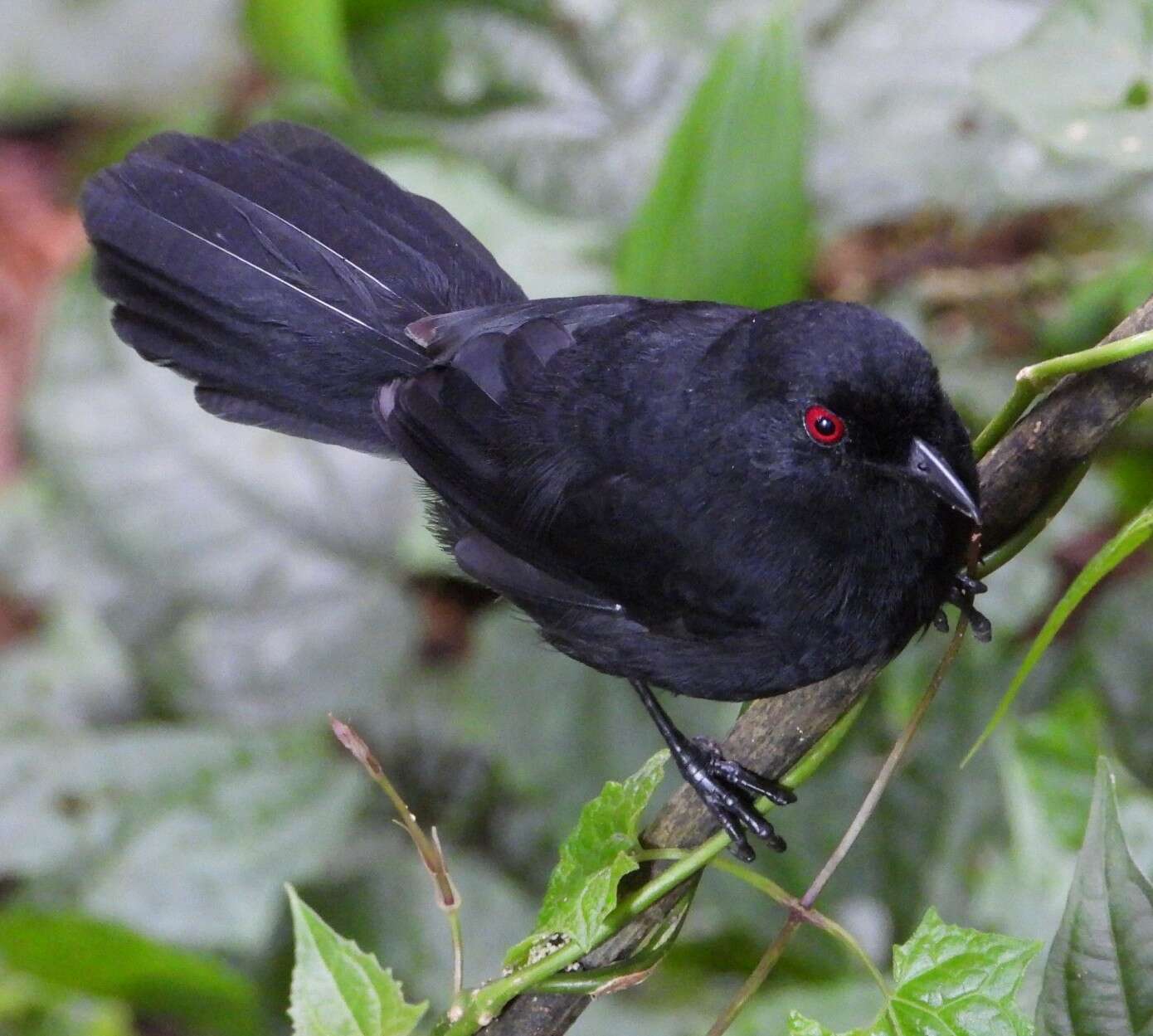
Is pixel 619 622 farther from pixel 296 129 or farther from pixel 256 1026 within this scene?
pixel 256 1026

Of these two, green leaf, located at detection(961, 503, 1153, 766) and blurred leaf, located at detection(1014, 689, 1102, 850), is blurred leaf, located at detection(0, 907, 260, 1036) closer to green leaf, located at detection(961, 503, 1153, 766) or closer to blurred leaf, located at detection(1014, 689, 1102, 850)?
blurred leaf, located at detection(1014, 689, 1102, 850)

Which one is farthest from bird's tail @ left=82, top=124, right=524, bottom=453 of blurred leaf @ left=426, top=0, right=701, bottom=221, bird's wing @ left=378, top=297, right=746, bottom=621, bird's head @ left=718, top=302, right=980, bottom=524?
blurred leaf @ left=426, top=0, right=701, bottom=221

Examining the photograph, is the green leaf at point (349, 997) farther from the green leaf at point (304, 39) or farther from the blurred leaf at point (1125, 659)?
the green leaf at point (304, 39)

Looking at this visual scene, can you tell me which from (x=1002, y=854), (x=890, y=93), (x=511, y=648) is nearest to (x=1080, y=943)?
(x=1002, y=854)

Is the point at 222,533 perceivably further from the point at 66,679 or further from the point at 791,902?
the point at 791,902

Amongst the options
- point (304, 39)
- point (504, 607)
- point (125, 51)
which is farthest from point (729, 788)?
point (125, 51)

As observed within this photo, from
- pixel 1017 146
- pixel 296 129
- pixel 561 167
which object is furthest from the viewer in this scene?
pixel 561 167
